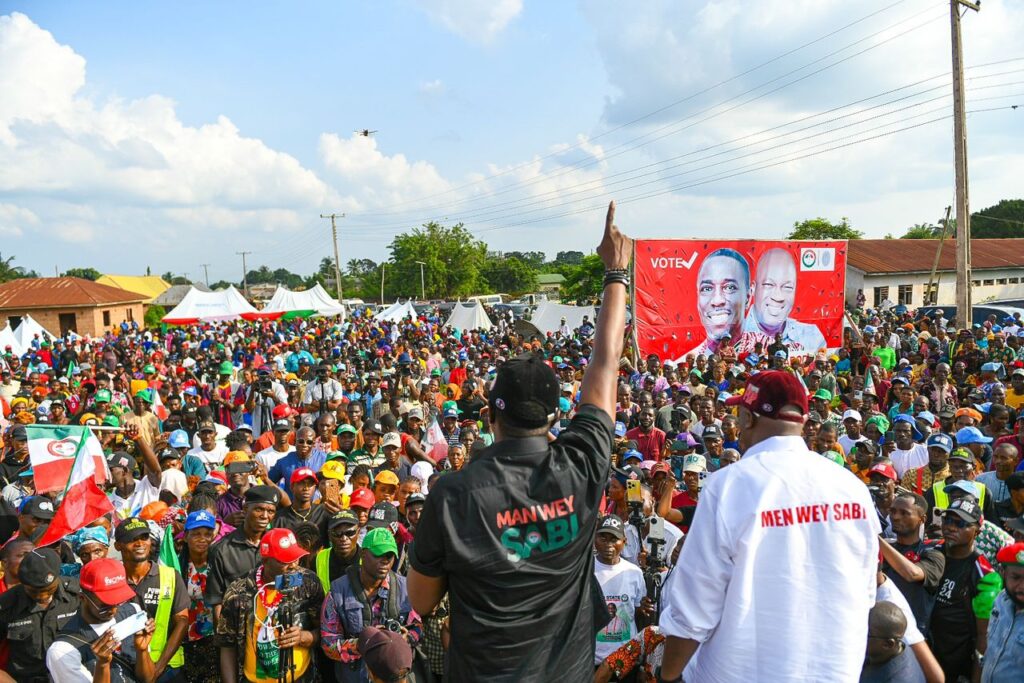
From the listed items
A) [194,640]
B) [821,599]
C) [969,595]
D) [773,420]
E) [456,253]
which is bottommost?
[194,640]

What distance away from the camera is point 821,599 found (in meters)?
1.71

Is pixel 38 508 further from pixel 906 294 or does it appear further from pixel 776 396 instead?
pixel 906 294

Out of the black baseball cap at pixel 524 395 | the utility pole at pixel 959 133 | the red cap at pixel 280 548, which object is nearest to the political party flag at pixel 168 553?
the red cap at pixel 280 548

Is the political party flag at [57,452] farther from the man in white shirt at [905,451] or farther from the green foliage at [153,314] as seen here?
the green foliage at [153,314]

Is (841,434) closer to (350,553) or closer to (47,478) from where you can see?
(350,553)

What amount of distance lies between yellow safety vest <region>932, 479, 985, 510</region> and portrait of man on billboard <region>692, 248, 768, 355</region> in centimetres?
837

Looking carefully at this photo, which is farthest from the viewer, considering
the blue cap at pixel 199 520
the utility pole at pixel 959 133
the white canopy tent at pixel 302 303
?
the white canopy tent at pixel 302 303

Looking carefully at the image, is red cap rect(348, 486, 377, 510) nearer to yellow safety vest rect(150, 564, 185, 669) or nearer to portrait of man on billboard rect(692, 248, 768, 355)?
yellow safety vest rect(150, 564, 185, 669)

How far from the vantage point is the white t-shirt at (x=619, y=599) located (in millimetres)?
3895

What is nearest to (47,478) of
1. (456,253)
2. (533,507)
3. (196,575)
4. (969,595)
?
(196,575)

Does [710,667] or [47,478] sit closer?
[710,667]

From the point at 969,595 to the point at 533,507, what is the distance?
3.42 metres

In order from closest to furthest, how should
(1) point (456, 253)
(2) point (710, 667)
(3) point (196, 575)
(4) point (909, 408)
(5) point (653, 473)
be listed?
(2) point (710, 667)
(3) point (196, 575)
(5) point (653, 473)
(4) point (909, 408)
(1) point (456, 253)

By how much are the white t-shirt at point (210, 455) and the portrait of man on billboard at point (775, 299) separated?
34.6 ft
